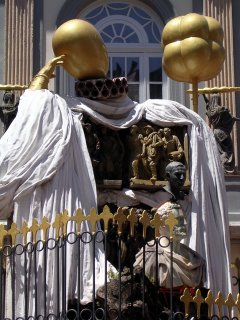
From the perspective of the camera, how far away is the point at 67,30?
33.7 feet

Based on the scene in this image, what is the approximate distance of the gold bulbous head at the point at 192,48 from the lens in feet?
35.0

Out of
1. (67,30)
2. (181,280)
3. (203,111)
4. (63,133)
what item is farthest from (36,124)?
(203,111)

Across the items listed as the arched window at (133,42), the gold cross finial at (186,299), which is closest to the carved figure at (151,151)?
the gold cross finial at (186,299)

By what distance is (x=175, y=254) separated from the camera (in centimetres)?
919

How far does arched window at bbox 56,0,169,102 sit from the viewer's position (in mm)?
24406

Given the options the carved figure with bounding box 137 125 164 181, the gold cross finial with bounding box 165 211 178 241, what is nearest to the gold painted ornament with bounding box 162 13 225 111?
the carved figure with bounding box 137 125 164 181

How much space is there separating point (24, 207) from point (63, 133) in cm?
74

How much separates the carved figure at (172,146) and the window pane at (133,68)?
14113mm

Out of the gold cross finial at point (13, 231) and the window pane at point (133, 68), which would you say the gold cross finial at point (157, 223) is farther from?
the window pane at point (133, 68)

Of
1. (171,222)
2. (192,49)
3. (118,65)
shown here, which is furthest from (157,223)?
(118,65)

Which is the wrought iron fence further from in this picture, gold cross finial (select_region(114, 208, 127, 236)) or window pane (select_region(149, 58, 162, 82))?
window pane (select_region(149, 58, 162, 82))

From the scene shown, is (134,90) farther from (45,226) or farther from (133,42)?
(45,226)

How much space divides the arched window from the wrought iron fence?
15.1 metres

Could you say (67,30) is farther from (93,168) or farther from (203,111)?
(203,111)
